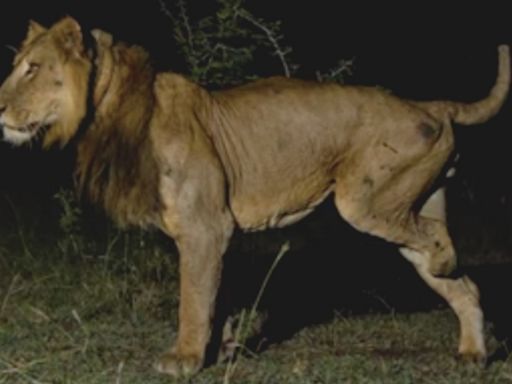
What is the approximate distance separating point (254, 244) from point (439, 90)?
16.0 ft

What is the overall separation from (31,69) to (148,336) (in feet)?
4.68

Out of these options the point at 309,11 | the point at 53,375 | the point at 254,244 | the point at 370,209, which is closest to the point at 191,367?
the point at 53,375

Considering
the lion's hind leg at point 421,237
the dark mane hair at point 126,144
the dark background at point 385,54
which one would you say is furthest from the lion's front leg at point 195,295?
the dark background at point 385,54

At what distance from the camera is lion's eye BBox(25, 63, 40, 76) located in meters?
5.86

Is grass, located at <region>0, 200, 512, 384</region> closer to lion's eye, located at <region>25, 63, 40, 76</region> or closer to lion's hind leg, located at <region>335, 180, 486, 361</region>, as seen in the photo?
lion's hind leg, located at <region>335, 180, 486, 361</region>

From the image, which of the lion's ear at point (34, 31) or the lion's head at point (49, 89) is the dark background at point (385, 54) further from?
the lion's head at point (49, 89)

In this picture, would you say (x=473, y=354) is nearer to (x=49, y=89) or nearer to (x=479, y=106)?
(x=479, y=106)

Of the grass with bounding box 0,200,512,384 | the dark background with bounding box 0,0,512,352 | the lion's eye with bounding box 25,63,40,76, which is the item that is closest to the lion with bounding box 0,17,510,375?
the lion's eye with bounding box 25,63,40,76

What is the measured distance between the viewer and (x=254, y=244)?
33.8ft

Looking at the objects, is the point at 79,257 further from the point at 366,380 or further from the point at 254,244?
the point at 366,380

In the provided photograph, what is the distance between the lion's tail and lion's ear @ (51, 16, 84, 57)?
1582mm

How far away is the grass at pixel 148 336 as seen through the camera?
Result: 18.9 feet

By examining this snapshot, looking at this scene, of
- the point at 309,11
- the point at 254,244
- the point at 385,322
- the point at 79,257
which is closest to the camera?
the point at 385,322

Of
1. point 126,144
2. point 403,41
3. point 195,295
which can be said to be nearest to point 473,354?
point 195,295
